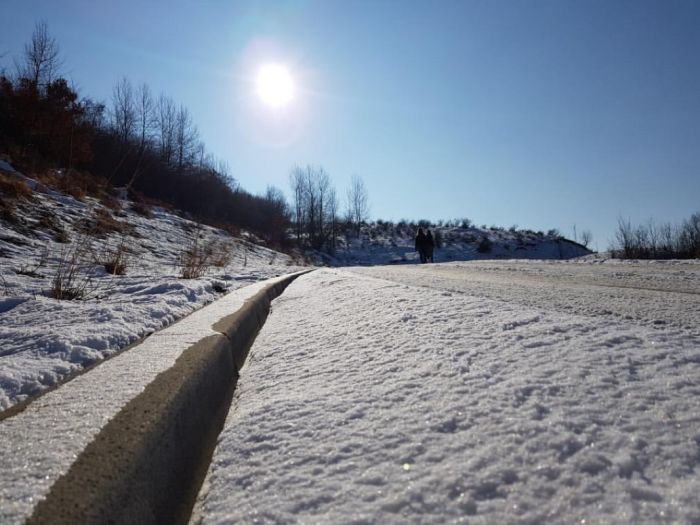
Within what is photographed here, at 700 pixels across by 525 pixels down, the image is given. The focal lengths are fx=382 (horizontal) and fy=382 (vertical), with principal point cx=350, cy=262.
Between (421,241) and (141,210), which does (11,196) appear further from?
(421,241)

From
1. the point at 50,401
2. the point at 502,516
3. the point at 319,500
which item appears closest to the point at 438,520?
the point at 502,516

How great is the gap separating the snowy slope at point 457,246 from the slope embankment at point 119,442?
26358mm

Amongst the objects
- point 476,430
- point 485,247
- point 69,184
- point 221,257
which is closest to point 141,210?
point 69,184

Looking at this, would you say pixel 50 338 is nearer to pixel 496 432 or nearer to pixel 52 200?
pixel 496 432

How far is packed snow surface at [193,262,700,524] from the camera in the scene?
24.7 inches

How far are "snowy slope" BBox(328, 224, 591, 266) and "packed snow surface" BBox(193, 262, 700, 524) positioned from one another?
1036 inches

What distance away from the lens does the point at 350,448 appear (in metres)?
0.83

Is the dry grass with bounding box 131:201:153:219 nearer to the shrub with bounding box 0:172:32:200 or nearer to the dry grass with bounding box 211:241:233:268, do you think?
the dry grass with bounding box 211:241:233:268

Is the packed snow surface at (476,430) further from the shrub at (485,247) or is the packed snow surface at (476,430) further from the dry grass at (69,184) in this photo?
the shrub at (485,247)

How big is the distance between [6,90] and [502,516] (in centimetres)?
1926

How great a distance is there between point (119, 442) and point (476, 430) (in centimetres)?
74

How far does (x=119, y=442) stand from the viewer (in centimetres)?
77

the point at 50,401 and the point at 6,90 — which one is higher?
the point at 6,90

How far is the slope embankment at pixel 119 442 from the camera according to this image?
0.62 meters
